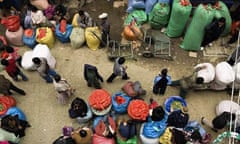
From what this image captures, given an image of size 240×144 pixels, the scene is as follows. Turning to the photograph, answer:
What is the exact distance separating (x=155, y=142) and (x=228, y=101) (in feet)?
6.38

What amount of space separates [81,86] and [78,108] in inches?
46.7

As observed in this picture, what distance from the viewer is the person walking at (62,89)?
24.7ft

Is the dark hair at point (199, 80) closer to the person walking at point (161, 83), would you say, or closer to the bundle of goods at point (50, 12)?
the person walking at point (161, 83)

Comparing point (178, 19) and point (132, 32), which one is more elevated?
point (178, 19)

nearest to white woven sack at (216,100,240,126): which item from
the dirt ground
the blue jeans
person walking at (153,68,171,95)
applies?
the dirt ground

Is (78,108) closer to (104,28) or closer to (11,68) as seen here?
(11,68)

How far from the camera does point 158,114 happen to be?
7.02 metres

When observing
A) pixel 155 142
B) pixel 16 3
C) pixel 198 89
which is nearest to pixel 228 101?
pixel 198 89

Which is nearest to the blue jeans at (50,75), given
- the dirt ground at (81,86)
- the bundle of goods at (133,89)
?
the dirt ground at (81,86)

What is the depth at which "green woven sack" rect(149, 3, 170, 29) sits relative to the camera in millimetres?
8609

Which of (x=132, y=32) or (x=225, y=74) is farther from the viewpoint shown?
(x=132, y=32)

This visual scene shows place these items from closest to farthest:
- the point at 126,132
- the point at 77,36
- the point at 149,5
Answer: the point at 126,132 < the point at 77,36 < the point at 149,5

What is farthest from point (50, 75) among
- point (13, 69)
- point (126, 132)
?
point (126, 132)

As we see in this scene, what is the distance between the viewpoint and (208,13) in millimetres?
8023
